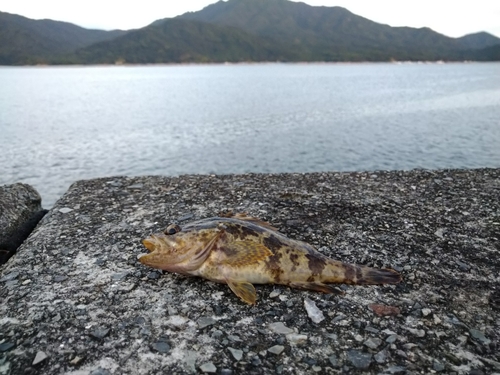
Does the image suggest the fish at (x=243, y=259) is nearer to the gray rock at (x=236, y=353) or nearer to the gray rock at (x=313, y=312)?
the gray rock at (x=313, y=312)

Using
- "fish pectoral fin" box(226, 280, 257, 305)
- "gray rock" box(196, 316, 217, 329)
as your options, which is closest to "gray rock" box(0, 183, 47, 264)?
"gray rock" box(196, 316, 217, 329)

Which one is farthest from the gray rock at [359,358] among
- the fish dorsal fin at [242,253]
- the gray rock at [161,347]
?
the gray rock at [161,347]

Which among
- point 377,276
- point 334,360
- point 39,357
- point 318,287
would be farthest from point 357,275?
point 39,357

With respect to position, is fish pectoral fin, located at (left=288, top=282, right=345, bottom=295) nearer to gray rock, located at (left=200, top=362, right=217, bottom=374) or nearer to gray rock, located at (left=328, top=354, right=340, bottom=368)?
gray rock, located at (left=328, top=354, right=340, bottom=368)

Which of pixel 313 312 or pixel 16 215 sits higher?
pixel 313 312

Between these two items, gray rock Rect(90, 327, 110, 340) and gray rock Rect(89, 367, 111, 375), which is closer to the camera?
gray rock Rect(89, 367, 111, 375)

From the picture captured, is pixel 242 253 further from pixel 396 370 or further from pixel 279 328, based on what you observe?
pixel 396 370
